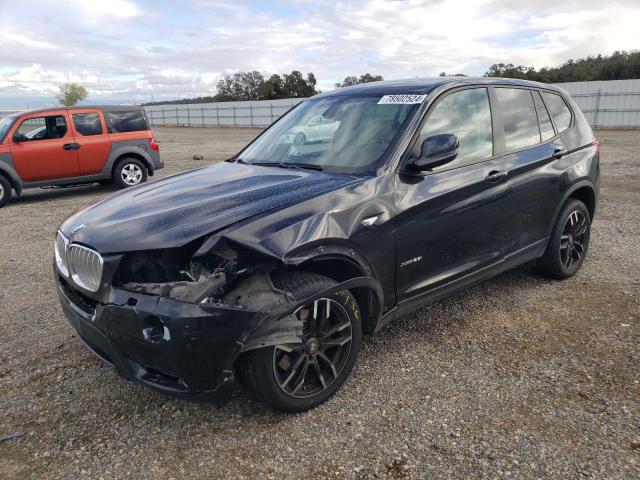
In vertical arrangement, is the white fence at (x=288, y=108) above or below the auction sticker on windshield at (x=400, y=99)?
above

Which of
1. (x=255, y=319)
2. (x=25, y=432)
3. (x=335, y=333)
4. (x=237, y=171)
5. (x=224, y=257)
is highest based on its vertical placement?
(x=237, y=171)

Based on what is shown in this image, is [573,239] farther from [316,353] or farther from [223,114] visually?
[223,114]

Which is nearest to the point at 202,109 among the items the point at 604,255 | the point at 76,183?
the point at 76,183

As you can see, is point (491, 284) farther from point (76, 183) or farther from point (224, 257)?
point (76, 183)

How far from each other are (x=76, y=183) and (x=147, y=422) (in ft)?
29.3

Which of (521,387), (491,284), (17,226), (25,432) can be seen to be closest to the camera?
(25,432)

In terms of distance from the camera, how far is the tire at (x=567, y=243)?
455 centimetres

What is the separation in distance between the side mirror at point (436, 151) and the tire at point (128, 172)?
9.00m

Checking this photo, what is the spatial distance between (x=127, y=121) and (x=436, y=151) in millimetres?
9524

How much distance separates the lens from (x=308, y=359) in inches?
111

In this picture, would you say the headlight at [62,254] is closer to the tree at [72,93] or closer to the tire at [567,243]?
the tire at [567,243]

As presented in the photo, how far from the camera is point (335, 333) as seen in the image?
Answer: 2.92m

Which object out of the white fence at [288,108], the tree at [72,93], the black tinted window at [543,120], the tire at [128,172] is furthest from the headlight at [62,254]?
the tree at [72,93]

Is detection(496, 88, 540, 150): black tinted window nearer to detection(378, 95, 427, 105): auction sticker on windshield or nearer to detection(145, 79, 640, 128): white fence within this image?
detection(378, 95, 427, 105): auction sticker on windshield
